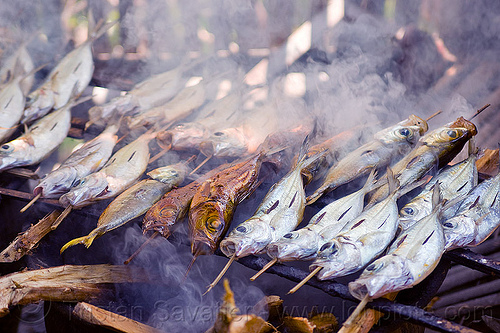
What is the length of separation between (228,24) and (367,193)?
3481 millimetres

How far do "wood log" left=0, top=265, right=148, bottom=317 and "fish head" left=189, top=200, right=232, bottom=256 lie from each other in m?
0.70

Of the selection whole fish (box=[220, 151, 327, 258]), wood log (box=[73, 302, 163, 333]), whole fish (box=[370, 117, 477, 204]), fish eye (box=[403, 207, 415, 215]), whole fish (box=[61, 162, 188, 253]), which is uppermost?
whole fish (box=[370, 117, 477, 204])

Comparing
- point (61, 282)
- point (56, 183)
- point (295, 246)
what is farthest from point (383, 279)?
point (56, 183)

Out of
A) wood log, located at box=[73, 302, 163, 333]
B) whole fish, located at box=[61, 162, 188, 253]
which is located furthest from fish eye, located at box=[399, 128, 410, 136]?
wood log, located at box=[73, 302, 163, 333]

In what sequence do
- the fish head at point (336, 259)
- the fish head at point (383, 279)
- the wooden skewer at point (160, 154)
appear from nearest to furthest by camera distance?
the fish head at point (383, 279), the fish head at point (336, 259), the wooden skewer at point (160, 154)

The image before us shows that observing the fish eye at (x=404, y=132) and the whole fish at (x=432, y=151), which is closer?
the whole fish at (x=432, y=151)

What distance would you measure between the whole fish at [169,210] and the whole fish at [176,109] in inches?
49.6

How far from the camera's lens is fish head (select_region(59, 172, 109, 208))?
118 inches

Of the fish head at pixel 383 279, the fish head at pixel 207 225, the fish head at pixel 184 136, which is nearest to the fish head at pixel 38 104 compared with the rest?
the fish head at pixel 184 136

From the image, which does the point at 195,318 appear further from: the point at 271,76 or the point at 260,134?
the point at 271,76

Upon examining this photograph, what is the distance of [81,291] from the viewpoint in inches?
109

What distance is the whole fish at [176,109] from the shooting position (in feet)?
13.6

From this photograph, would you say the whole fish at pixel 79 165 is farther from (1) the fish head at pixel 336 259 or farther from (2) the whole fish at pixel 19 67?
(1) the fish head at pixel 336 259

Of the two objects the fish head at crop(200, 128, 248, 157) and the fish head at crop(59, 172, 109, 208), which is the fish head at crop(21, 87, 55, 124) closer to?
the fish head at crop(59, 172, 109, 208)
